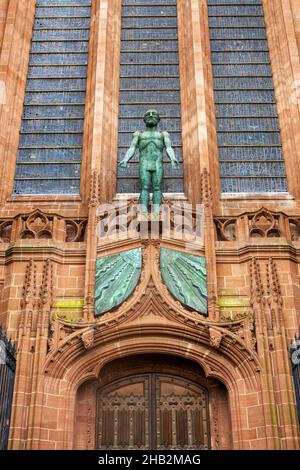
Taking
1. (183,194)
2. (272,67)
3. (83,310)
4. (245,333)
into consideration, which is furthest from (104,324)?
(272,67)

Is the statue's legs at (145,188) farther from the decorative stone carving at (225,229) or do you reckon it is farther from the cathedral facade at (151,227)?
the decorative stone carving at (225,229)

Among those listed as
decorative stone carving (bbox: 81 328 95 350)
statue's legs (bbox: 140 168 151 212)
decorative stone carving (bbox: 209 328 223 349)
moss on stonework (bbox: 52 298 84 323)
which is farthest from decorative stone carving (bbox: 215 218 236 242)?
decorative stone carving (bbox: 81 328 95 350)

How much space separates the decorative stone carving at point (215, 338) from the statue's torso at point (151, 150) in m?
4.14

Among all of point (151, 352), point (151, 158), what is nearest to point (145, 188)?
point (151, 158)

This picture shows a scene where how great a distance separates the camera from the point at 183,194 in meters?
16.2

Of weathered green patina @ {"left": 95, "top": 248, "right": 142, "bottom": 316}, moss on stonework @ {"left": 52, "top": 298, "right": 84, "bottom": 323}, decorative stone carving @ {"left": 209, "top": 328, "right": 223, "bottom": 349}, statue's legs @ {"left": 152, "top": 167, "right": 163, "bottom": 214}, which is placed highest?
statue's legs @ {"left": 152, "top": 167, "right": 163, "bottom": 214}

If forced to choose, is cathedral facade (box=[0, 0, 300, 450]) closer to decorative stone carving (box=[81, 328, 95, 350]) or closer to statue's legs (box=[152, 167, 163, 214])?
decorative stone carving (box=[81, 328, 95, 350])

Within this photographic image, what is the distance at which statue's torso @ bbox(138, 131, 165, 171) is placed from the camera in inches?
565

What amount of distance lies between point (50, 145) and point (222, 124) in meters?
4.78

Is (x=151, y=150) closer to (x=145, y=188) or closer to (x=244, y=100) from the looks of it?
(x=145, y=188)

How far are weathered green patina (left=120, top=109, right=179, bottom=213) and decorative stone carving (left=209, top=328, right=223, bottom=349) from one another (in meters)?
3.06

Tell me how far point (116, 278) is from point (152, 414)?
2810 mm

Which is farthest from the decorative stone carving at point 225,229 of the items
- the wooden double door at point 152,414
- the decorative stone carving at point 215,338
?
the wooden double door at point 152,414
